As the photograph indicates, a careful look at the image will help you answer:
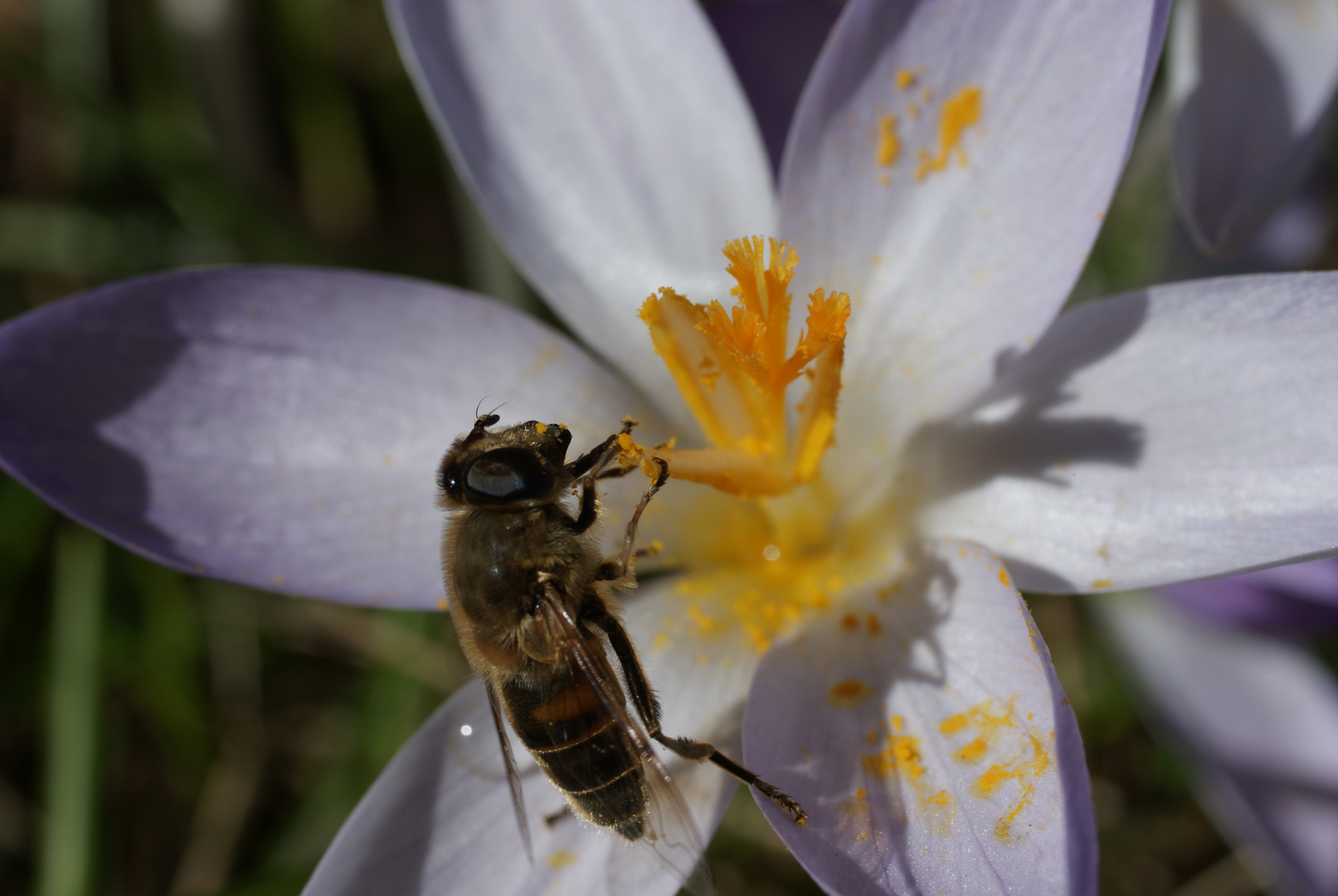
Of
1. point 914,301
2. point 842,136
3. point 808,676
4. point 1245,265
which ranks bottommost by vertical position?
point 1245,265

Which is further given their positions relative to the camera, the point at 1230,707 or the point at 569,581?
the point at 1230,707

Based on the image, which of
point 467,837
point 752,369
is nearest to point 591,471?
point 752,369

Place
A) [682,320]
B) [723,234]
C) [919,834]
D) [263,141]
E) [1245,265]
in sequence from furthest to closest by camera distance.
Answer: [263,141] → [1245,265] → [723,234] → [682,320] → [919,834]

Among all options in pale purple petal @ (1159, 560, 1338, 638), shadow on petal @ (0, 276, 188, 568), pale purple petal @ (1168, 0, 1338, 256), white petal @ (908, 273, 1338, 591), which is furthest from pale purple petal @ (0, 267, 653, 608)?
pale purple petal @ (1159, 560, 1338, 638)

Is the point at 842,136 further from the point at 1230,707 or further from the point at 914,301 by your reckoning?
the point at 1230,707

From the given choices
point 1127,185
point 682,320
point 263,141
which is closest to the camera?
point 682,320

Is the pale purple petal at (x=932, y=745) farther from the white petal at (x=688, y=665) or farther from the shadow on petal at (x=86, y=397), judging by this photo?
the shadow on petal at (x=86, y=397)

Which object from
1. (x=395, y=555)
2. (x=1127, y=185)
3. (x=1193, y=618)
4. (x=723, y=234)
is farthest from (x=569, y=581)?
(x=1127, y=185)

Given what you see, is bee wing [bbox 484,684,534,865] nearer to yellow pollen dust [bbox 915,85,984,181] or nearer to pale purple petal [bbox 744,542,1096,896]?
pale purple petal [bbox 744,542,1096,896]
